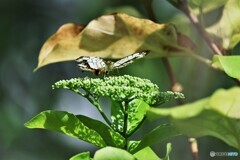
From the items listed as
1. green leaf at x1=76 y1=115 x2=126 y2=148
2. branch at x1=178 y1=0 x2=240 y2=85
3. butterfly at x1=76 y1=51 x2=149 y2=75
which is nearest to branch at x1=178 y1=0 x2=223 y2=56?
branch at x1=178 y1=0 x2=240 y2=85

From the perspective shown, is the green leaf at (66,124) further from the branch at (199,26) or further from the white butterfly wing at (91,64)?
the branch at (199,26)

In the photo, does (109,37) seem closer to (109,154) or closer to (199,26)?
(199,26)

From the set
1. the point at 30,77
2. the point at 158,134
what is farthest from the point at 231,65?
the point at 30,77

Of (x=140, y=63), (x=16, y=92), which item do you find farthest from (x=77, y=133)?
(x=16, y=92)

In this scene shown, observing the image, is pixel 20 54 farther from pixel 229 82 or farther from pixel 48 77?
pixel 229 82

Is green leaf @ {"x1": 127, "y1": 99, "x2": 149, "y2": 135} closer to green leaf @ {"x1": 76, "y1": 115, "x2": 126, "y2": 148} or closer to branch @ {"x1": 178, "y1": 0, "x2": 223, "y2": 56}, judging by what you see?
green leaf @ {"x1": 76, "y1": 115, "x2": 126, "y2": 148}
